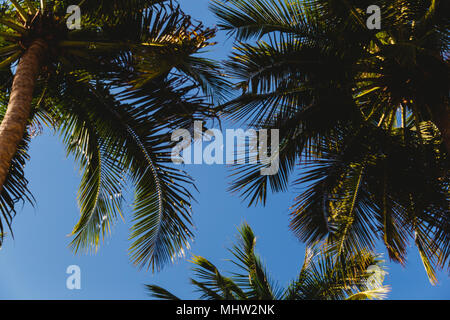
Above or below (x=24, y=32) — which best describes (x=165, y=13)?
above

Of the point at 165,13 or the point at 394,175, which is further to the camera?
the point at 394,175

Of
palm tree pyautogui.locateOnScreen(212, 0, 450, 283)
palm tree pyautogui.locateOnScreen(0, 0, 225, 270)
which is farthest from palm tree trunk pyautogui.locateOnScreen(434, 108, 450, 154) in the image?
palm tree pyautogui.locateOnScreen(0, 0, 225, 270)

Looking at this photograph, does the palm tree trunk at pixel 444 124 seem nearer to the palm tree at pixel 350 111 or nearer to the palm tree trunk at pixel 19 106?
the palm tree at pixel 350 111

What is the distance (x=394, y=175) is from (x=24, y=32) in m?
6.22

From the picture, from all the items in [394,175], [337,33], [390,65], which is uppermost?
[337,33]

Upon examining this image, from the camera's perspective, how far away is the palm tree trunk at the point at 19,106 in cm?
414

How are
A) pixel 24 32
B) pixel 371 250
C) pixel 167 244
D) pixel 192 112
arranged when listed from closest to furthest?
pixel 24 32, pixel 192 112, pixel 167 244, pixel 371 250

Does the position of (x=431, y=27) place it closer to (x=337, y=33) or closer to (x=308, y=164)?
(x=337, y=33)

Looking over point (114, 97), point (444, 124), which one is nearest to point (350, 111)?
point (444, 124)

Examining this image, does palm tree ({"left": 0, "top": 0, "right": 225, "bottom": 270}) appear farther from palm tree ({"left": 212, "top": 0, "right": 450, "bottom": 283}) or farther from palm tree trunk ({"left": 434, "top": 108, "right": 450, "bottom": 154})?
palm tree trunk ({"left": 434, "top": 108, "right": 450, "bottom": 154})

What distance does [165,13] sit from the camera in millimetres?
5961

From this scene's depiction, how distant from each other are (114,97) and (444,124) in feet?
17.7

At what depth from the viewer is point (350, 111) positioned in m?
6.75

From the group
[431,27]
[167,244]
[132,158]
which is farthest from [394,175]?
[132,158]
